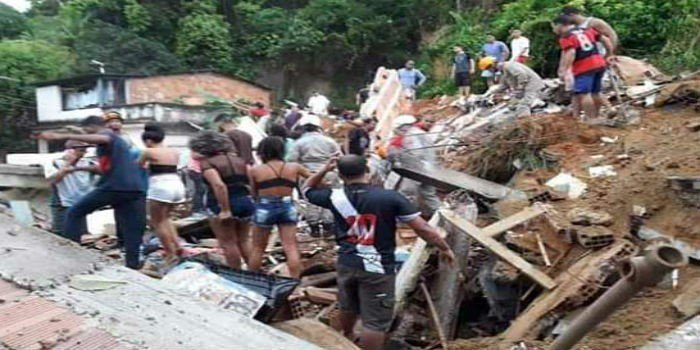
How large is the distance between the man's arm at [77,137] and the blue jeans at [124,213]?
1.41 feet

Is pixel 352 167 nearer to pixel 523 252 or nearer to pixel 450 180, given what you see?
pixel 523 252

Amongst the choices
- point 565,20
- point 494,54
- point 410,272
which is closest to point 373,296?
point 410,272

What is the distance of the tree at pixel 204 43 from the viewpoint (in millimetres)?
31781

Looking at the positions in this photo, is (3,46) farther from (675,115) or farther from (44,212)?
(675,115)

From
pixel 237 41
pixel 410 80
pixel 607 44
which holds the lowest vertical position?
pixel 410 80

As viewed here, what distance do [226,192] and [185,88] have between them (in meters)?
21.5

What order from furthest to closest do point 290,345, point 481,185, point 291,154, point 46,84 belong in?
point 46,84 < point 291,154 < point 481,185 < point 290,345

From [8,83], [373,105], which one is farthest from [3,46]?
[373,105]

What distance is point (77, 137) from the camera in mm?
6125

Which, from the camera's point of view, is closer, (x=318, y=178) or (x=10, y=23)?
(x=318, y=178)

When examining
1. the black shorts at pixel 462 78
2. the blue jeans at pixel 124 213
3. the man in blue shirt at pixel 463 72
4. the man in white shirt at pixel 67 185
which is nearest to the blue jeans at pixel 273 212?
the blue jeans at pixel 124 213

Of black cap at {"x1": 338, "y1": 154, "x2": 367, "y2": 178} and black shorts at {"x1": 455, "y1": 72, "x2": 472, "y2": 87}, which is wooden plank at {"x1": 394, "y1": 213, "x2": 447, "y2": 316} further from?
black shorts at {"x1": 455, "y1": 72, "x2": 472, "y2": 87}

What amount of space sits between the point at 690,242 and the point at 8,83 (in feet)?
90.9

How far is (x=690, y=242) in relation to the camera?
625 cm
